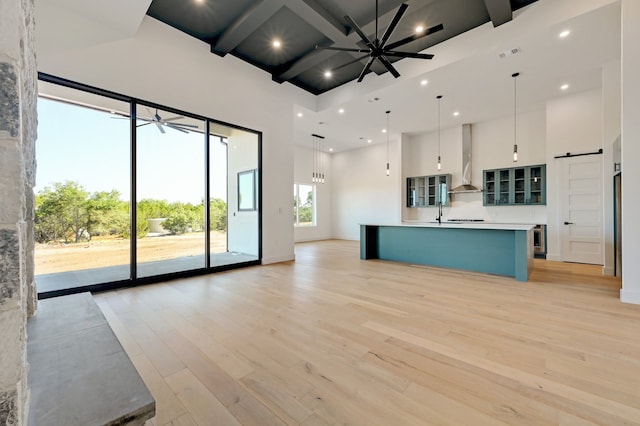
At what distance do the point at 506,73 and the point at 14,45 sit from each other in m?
6.26

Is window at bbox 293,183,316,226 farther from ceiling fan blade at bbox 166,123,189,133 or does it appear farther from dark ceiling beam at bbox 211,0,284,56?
dark ceiling beam at bbox 211,0,284,56

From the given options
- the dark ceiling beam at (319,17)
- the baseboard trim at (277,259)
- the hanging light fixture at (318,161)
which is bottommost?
the baseboard trim at (277,259)

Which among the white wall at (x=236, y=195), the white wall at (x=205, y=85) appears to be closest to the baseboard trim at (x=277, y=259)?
the white wall at (x=205, y=85)

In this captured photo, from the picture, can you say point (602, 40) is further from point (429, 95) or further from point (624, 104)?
point (429, 95)

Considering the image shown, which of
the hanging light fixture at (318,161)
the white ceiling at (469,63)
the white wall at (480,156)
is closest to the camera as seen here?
the white ceiling at (469,63)

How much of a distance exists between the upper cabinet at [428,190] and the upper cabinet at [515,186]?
1021 mm

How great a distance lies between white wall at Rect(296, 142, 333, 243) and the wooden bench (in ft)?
27.0

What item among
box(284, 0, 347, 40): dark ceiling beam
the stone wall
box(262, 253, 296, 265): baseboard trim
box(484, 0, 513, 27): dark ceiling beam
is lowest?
box(262, 253, 296, 265): baseboard trim

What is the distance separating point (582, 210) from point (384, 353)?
6.06 m

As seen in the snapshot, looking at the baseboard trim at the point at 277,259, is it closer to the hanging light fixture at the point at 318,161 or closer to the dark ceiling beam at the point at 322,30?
the dark ceiling beam at the point at 322,30

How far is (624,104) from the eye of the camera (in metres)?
3.15

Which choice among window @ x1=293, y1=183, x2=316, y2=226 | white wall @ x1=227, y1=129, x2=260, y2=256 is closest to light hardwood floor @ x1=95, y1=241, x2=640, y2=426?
white wall @ x1=227, y1=129, x2=260, y2=256

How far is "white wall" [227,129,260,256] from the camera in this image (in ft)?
18.1

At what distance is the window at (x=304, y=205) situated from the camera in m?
9.80
